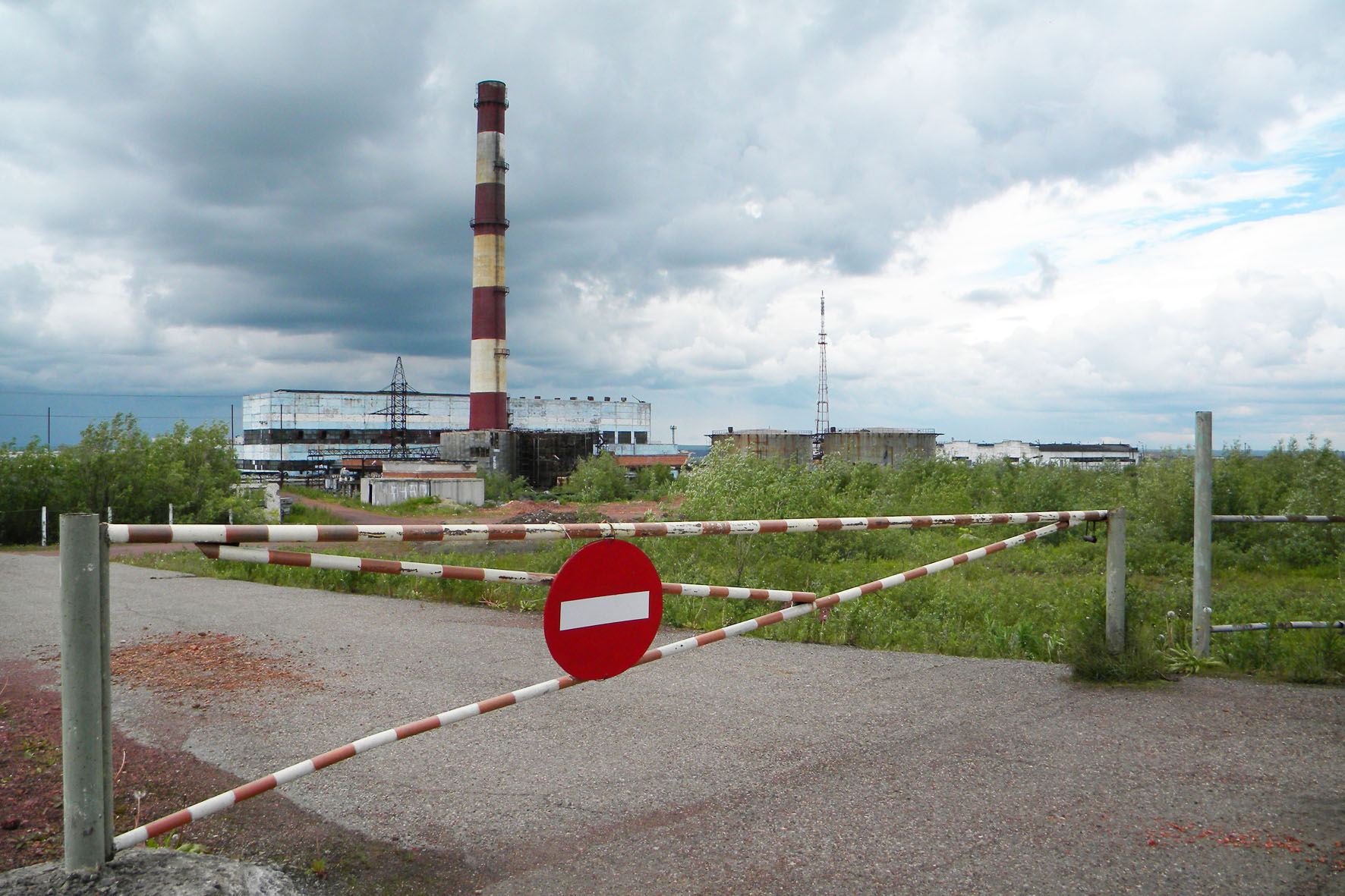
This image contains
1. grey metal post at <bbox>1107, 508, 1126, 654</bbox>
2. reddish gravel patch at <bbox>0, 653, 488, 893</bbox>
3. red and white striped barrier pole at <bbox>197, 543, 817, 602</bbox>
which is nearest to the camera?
red and white striped barrier pole at <bbox>197, 543, 817, 602</bbox>

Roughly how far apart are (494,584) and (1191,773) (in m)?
6.62

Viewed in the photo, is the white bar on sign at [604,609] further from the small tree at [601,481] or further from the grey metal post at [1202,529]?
the small tree at [601,481]

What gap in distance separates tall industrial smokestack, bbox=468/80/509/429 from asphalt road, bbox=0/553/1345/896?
1731 inches

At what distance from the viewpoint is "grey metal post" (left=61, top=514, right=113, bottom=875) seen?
90.2 inches

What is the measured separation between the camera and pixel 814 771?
375 centimetres

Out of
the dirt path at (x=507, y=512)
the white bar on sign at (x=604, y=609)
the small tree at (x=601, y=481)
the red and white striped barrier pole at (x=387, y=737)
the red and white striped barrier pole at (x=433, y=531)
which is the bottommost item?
the dirt path at (x=507, y=512)

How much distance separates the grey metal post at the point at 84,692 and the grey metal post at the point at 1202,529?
570 cm

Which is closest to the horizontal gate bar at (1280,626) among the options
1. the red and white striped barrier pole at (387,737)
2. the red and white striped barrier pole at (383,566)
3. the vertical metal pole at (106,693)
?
the red and white striped barrier pole at (387,737)

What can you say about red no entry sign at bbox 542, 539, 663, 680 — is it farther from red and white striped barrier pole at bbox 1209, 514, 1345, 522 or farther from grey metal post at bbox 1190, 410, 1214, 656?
red and white striped barrier pole at bbox 1209, 514, 1345, 522

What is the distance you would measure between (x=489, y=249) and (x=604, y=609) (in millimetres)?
46979

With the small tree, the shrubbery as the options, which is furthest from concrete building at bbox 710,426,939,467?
the shrubbery

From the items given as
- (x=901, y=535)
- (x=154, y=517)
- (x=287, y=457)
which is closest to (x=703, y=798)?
(x=901, y=535)

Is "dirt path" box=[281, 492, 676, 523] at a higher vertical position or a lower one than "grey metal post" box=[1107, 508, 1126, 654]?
lower

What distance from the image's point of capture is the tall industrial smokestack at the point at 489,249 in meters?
48.0
